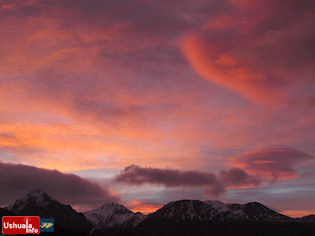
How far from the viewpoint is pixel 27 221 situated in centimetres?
10894

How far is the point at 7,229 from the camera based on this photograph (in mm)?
101375

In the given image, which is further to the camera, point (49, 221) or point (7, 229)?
point (49, 221)

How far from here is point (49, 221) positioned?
122812 mm

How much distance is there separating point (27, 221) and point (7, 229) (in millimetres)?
8130

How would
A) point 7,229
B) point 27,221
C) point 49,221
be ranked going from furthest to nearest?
1. point 49,221
2. point 27,221
3. point 7,229

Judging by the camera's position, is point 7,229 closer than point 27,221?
Yes

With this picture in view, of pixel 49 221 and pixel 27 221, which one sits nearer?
pixel 27 221

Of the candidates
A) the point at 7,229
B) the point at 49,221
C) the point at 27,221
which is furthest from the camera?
the point at 49,221

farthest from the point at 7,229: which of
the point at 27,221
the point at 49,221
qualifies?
the point at 49,221

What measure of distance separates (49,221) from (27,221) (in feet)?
48.2

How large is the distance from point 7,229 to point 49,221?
22505 millimetres

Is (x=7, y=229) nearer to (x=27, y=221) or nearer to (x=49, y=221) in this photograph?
(x=27, y=221)
